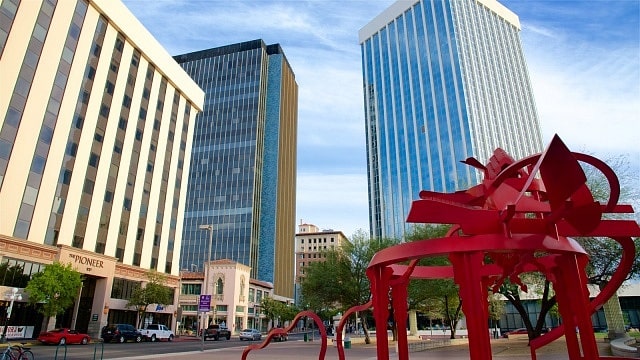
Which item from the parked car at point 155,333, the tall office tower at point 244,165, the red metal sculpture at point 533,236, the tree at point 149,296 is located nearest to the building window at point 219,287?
the tall office tower at point 244,165

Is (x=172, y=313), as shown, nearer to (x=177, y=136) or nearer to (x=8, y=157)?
(x=177, y=136)

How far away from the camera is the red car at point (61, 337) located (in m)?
30.3

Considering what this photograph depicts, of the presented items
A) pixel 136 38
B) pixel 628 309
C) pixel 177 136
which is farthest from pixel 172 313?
pixel 628 309

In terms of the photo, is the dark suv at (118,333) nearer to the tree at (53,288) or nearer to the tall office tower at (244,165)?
the tree at (53,288)

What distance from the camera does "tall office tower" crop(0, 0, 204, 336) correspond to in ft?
113

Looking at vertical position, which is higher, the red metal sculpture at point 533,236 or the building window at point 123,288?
the building window at point 123,288

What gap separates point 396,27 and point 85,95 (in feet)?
333

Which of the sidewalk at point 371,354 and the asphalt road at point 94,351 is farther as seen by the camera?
the sidewalk at point 371,354

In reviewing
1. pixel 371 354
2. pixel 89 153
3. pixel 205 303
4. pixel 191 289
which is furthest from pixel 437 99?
pixel 205 303

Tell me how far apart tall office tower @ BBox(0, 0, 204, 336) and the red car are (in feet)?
17.2

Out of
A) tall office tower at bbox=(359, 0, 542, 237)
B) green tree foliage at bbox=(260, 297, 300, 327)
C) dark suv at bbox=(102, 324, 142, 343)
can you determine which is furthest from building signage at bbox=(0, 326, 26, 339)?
tall office tower at bbox=(359, 0, 542, 237)

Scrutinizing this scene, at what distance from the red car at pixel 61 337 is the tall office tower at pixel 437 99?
79.2 metres

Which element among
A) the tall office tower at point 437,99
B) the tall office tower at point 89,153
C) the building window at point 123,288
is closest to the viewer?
the tall office tower at point 89,153

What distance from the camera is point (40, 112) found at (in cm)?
3662
